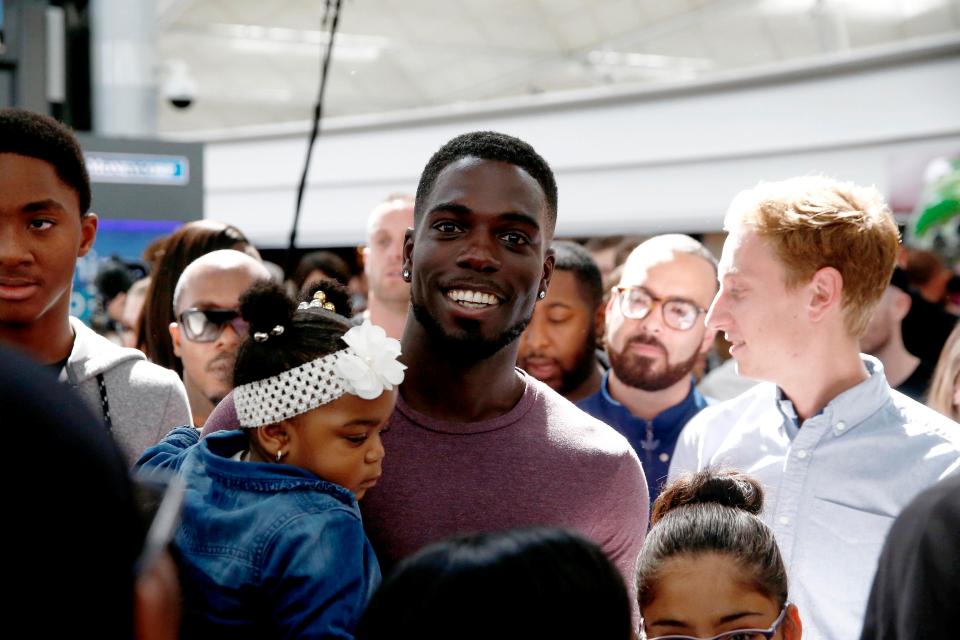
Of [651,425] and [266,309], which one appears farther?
[651,425]

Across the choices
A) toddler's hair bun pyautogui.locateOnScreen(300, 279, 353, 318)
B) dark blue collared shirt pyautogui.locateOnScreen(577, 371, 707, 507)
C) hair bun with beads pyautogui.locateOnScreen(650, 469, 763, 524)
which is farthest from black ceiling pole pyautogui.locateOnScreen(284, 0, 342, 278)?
hair bun with beads pyautogui.locateOnScreen(650, 469, 763, 524)

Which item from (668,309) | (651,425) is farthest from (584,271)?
(651,425)

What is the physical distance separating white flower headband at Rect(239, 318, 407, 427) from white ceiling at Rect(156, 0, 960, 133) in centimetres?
1029

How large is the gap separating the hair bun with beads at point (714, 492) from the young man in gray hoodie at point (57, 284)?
43.9 inches

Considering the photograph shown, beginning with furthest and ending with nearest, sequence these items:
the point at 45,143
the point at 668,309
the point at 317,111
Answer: the point at 668,309, the point at 317,111, the point at 45,143

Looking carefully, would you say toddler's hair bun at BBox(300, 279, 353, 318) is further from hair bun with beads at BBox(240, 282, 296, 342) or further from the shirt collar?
the shirt collar

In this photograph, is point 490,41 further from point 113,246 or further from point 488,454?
point 488,454

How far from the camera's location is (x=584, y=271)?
4000mm

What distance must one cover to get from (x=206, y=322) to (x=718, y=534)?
1699 millimetres

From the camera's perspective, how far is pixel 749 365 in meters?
2.53

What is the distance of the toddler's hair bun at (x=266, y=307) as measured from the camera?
1952 mm

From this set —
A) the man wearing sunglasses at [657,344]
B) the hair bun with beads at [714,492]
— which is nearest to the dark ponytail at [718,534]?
the hair bun with beads at [714,492]

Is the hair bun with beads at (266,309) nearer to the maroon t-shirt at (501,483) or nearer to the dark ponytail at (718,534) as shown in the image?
the maroon t-shirt at (501,483)

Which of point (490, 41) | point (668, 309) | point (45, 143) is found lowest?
point (668, 309)
